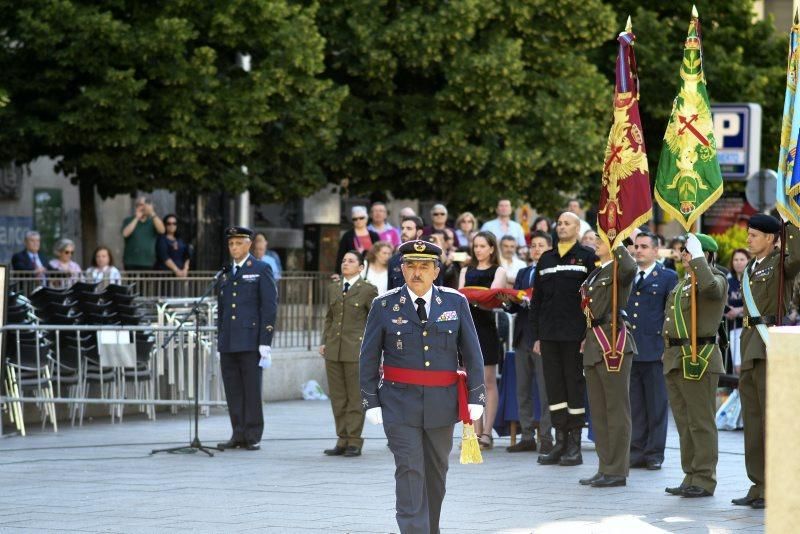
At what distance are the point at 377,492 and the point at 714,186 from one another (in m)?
3.39

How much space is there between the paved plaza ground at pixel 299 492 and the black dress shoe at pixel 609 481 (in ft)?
0.30

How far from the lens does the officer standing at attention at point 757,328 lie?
11.4 metres

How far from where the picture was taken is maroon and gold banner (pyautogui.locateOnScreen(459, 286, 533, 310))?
49.6 ft

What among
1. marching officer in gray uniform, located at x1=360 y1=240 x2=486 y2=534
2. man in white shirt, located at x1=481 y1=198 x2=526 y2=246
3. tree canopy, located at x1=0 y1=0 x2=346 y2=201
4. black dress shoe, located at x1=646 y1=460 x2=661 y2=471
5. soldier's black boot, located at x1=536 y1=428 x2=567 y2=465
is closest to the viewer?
marching officer in gray uniform, located at x1=360 y1=240 x2=486 y2=534

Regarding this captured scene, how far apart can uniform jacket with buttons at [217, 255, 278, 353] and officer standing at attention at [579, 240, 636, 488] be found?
11.7 ft

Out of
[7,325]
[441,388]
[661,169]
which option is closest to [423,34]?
[7,325]

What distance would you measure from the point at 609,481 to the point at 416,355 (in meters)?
3.45

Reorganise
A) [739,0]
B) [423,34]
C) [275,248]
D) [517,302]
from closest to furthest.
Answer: [517,302] < [423,34] < [275,248] < [739,0]

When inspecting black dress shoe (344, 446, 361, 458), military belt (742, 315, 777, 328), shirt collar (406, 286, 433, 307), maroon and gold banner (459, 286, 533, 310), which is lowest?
black dress shoe (344, 446, 361, 458)

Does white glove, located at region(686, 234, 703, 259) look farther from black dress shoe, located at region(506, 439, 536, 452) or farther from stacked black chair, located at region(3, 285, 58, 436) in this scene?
stacked black chair, located at region(3, 285, 58, 436)

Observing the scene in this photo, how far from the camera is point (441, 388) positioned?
988 centimetres

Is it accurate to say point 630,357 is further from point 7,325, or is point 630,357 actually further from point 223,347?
point 7,325

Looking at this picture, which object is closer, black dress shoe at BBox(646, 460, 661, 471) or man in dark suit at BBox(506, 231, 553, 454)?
black dress shoe at BBox(646, 460, 661, 471)

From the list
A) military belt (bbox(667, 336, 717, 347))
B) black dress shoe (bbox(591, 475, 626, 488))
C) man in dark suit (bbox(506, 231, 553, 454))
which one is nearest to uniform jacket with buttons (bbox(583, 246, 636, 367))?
military belt (bbox(667, 336, 717, 347))
